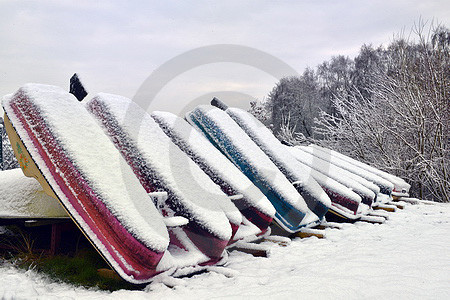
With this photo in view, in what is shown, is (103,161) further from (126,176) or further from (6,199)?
(6,199)

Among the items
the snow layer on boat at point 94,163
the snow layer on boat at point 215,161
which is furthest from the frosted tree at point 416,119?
the snow layer on boat at point 94,163

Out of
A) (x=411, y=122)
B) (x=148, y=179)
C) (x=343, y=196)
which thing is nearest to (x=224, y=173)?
(x=148, y=179)

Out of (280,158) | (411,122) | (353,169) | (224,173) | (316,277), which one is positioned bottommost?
(316,277)

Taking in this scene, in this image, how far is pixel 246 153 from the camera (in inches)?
182

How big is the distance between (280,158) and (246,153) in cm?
69

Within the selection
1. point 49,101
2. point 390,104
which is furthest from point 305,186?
point 390,104

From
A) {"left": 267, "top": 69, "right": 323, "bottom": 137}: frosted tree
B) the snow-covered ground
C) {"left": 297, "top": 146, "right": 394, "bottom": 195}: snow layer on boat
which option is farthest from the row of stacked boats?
{"left": 267, "top": 69, "right": 323, "bottom": 137}: frosted tree

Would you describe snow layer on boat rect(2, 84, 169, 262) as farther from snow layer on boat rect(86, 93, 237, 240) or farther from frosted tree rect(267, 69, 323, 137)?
frosted tree rect(267, 69, 323, 137)

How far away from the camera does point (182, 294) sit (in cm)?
252

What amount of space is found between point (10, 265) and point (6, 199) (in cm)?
63

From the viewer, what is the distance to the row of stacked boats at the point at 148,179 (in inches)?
101

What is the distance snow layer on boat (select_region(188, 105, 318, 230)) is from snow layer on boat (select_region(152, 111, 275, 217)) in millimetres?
248

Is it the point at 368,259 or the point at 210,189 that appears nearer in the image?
the point at 368,259

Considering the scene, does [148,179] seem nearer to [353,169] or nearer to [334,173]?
[334,173]
